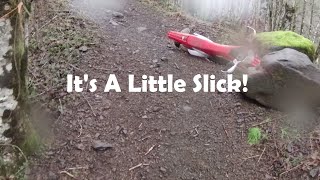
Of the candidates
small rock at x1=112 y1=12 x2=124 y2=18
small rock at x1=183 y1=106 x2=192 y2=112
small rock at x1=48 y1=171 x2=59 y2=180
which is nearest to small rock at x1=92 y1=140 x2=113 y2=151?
small rock at x1=48 y1=171 x2=59 y2=180

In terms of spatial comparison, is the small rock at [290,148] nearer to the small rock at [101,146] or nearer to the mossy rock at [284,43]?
the mossy rock at [284,43]

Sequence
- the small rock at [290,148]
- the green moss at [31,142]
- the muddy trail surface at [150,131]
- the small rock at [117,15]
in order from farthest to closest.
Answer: the small rock at [117,15] → the small rock at [290,148] → the muddy trail surface at [150,131] → the green moss at [31,142]

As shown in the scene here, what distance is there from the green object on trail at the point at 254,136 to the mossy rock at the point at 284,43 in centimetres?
116

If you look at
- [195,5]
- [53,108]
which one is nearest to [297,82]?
[53,108]

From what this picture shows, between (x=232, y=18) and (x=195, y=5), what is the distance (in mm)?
2116

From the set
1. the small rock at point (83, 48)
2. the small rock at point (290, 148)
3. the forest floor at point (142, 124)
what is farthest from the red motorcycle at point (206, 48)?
the small rock at point (290, 148)

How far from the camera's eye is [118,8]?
581cm

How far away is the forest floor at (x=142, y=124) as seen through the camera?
310 centimetres

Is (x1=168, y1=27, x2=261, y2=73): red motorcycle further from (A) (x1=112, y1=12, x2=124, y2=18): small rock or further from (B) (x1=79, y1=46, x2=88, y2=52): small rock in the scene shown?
(A) (x1=112, y1=12, x2=124, y2=18): small rock

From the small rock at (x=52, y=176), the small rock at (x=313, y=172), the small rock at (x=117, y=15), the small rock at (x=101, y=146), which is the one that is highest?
the small rock at (x=117, y=15)

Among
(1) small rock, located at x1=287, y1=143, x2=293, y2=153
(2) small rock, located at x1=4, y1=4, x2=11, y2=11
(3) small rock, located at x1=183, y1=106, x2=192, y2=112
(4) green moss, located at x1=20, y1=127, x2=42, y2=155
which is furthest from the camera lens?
(3) small rock, located at x1=183, y1=106, x2=192, y2=112

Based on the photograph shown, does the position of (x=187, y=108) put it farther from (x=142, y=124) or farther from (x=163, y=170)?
(x=163, y=170)

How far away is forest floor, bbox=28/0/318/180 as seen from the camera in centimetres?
310

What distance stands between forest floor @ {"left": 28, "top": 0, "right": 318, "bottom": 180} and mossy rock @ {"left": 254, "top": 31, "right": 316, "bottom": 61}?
0.59 meters
